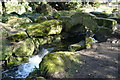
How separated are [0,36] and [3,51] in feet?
9.71

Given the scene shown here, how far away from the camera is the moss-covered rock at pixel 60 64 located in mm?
5164

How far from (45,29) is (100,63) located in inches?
305

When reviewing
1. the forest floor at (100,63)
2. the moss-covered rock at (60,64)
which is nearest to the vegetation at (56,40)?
the moss-covered rock at (60,64)

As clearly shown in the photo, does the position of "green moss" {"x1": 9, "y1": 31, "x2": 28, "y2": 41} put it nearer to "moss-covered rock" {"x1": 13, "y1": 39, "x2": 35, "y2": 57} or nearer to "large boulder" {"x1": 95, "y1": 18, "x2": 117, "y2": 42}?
"moss-covered rock" {"x1": 13, "y1": 39, "x2": 35, "y2": 57}

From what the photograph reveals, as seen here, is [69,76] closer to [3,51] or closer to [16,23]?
[3,51]

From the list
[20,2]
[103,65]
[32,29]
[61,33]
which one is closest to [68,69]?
[103,65]

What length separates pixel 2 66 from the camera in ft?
28.0

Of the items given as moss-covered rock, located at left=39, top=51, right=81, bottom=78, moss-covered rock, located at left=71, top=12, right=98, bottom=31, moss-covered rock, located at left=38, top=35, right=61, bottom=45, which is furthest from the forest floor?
moss-covered rock, located at left=38, top=35, right=61, bottom=45

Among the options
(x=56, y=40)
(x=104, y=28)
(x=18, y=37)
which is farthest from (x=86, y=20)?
(x=18, y=37)

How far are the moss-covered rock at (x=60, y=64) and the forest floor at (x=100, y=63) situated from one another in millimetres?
295

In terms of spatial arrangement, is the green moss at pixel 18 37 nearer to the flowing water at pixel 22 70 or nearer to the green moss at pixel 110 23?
the flowing water at pixel 22 70

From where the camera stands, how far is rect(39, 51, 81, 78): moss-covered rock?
516cm

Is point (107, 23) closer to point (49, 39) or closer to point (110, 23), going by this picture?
point (110, 23)

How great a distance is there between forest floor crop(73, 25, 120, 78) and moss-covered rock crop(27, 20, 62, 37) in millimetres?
5889
